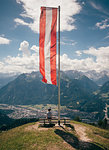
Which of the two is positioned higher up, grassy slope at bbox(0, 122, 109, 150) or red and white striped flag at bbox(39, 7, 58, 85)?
red and white striped flag at bbox(39, 7, 58, 85)

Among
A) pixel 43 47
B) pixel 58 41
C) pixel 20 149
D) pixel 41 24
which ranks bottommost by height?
pixel 20 149

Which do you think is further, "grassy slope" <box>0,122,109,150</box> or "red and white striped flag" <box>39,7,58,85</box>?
"red and white striped flag" <box>39,7,58,85</box>

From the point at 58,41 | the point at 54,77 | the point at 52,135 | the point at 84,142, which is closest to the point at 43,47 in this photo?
the point at 58,41

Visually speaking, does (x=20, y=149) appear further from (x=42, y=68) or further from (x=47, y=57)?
(x=47, y=57)

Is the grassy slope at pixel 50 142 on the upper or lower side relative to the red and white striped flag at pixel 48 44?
lower

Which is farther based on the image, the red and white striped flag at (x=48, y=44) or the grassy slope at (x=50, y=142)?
the red and white striped flag at (x=48, y=44)

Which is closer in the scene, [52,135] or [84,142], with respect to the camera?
[84,142]

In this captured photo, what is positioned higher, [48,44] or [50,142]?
[48,44]

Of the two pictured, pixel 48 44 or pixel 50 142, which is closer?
pixel 50 142
